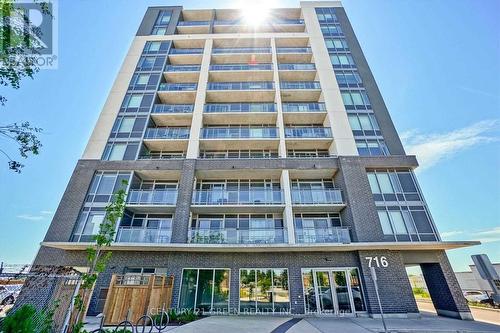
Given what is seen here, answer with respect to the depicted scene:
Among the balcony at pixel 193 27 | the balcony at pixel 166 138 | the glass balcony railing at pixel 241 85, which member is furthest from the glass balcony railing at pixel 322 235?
the balcony at pixel 193 27

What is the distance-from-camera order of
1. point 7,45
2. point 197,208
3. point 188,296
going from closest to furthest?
point 7,45
point 188,296
point 197,208

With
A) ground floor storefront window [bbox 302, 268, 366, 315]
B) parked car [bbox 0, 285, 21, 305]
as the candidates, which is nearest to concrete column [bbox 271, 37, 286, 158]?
ground floor storefront window [bbox 302, 268, 366, 315]

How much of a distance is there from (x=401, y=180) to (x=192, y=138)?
1643cm

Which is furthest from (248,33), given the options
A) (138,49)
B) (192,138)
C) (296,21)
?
(192,138)

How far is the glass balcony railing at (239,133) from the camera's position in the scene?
64.3 feet

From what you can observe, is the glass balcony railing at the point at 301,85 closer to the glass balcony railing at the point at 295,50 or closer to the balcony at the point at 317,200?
the glass balcony railing at the point at 295,50

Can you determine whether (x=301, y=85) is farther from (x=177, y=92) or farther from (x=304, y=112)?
(x=177, y=92)

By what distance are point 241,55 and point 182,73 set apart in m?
6.70

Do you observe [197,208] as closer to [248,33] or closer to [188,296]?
[188,296]

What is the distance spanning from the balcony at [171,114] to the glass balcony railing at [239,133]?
8.36 feet

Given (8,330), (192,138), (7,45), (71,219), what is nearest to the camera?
(8,330)

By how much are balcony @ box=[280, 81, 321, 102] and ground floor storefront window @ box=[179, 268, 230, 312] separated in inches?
648

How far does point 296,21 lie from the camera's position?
29.5m

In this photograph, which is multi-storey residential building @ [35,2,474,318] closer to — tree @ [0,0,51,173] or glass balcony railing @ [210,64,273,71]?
glass balcony railing @ [210,64,273,71]
